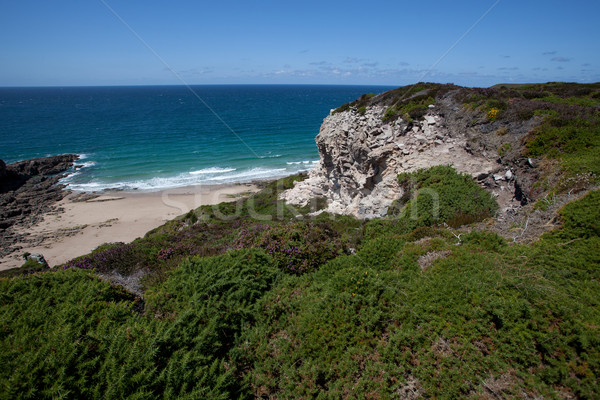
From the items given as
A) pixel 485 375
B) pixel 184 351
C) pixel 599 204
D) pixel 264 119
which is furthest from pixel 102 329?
pixel 264 119

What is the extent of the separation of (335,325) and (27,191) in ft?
145

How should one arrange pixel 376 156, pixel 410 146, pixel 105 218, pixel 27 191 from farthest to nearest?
pixel 27 191 → pixel 105 218 → pixel 376 156 → pixel 410 146

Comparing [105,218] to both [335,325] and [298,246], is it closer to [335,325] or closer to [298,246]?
[298,246]

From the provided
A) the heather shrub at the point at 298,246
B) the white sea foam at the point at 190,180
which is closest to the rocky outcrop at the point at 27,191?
the white sea foam at the point at 190,180

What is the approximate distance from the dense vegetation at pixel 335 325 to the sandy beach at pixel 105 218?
1982 cm

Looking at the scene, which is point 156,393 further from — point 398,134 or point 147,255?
point 398,134

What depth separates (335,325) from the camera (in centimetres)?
665

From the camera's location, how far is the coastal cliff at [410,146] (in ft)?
48.7

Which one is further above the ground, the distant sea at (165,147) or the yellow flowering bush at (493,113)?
the yellow flowering bush at (493,113)

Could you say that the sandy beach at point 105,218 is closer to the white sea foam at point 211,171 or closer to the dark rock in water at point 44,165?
the white sea foam at point 211,171

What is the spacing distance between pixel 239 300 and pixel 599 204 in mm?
9960

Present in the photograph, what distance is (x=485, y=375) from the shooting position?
16.6ft

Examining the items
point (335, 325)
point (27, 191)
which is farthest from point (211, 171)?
point (335, 325)

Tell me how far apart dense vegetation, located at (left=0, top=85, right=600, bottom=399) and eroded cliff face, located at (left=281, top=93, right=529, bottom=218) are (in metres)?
6.66
